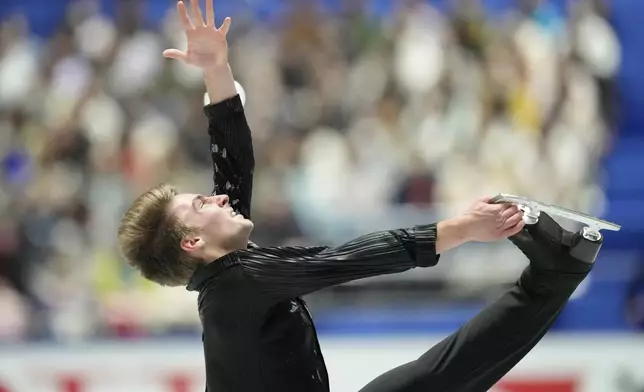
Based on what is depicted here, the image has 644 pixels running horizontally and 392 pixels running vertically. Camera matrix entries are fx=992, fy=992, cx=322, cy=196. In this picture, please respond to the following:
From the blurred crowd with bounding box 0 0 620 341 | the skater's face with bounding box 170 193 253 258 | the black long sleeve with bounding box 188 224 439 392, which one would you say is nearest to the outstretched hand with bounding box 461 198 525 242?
the black long sleeve with bounding box 188 224 439 392

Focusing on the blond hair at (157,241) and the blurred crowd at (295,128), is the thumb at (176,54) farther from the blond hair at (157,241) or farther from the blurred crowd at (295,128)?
the blurred crowd at (295,128)

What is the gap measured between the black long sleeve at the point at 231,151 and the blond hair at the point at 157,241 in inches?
11.9

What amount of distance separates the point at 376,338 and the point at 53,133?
3.16 meters

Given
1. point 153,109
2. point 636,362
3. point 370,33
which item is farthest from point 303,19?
point 636,362

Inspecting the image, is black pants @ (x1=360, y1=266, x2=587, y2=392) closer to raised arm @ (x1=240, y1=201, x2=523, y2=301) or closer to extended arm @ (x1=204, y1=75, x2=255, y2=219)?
raised arm @ (x1=240, y1=201, x2=523, y2=301)

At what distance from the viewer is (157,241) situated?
297 cm

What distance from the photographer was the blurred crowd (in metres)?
6.07

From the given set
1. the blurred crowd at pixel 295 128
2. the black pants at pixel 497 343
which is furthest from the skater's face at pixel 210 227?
the blurred crowd at pixel 295 128

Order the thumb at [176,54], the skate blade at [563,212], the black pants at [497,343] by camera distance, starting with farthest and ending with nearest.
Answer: the thumb at [176,54], the black pants at [497,343], the skate blade at [563,212]

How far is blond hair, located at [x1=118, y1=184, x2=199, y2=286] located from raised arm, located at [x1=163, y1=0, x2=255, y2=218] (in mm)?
312

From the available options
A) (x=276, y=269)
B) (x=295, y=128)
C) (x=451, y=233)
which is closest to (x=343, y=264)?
(x=276, y=269)

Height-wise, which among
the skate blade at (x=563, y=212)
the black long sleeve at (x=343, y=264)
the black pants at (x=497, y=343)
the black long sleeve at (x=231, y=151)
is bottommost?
the black pants at (x=497, y=343)

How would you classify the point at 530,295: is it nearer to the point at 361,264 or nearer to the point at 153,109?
the point at 361,264

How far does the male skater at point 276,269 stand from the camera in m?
2.72
